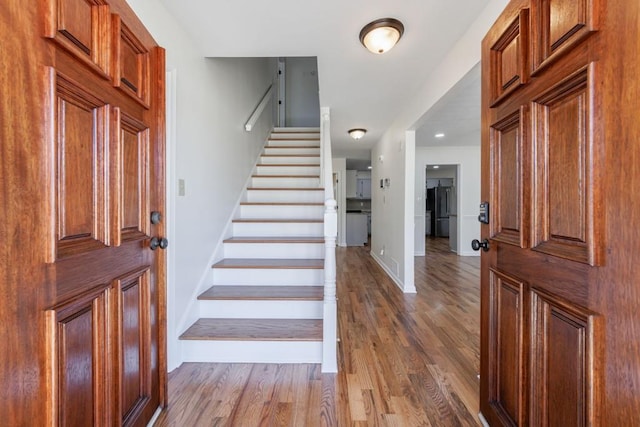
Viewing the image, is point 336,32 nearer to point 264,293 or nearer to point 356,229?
point 264,293

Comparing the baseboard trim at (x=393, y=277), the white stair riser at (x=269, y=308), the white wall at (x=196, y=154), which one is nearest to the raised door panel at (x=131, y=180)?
the white wall at (x=196, y=154)

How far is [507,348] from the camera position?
1196 millimetres

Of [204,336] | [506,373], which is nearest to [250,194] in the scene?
[204,336]

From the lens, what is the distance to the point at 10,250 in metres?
0.69

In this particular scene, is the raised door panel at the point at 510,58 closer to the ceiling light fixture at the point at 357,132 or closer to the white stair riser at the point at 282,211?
the white stair riser at the point at 282,211

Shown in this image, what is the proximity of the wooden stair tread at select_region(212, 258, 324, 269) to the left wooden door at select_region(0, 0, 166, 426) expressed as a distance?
1.09 meters

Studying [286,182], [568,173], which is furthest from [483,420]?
[286,182]

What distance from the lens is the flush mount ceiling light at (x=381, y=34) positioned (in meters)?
1.80

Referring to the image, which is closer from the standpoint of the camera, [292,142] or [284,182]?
[284,182]

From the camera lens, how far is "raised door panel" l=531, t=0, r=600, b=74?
0.76 m

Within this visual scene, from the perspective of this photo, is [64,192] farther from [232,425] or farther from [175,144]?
[232,425]

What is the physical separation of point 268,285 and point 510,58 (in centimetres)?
211

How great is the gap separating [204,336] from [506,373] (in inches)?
67.3

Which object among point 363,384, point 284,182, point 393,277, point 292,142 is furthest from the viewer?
→ point 292,142
